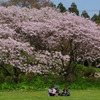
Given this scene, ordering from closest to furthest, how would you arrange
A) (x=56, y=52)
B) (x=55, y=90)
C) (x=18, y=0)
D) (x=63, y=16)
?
1. (x=55, y=90)
2. (x=56, y=52)
3. (x=63, y=16)
4. (x=18, y=0)

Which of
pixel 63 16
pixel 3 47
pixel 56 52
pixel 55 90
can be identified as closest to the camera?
pixel 55 90

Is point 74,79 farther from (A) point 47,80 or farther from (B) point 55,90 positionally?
(B) point 55,90

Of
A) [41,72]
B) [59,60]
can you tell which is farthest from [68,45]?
[41,72]

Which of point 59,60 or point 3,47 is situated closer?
point 3,47

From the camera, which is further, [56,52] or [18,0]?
[18,0]

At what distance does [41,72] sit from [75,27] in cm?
411

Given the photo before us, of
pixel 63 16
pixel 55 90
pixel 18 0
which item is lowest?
pixel 55 90

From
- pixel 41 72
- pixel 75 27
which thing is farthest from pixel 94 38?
pixel 41 72

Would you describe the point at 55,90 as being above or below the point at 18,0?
below

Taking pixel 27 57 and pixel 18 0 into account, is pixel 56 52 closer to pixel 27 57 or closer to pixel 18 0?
pixel 27 57

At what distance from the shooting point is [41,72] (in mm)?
20922

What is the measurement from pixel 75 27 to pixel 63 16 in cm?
175

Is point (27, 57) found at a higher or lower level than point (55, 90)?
higher

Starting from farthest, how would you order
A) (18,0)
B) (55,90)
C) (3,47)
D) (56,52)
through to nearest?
1. (18,0)
2. (56,52)
3. (3,47)
4. (55,90)
